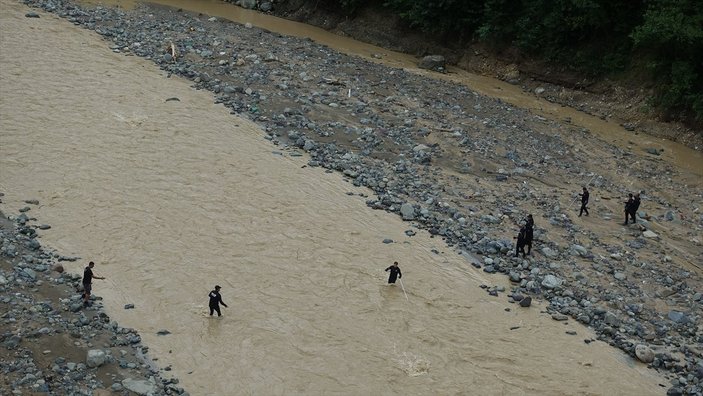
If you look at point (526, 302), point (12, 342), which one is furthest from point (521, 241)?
point (12, 342)

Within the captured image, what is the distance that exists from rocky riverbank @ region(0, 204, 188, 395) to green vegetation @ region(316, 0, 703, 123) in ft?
79.3

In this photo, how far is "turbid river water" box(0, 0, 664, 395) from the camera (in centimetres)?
1430

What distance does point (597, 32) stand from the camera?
3334 cm

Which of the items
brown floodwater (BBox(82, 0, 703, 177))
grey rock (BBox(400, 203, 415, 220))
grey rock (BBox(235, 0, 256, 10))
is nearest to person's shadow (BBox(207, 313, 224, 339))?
grey rock (BBox(400, 203, 415, 220))

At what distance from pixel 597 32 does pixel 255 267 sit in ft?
77.1

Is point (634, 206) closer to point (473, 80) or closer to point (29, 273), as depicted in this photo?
point (473, 80)

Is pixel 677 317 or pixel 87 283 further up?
pixel 677 317

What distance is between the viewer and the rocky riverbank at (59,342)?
12.3 m

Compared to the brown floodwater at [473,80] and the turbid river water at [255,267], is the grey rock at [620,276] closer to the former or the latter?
the turbid river water at [255,267]

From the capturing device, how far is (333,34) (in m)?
41.7

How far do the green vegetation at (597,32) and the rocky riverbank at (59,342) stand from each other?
24.2m

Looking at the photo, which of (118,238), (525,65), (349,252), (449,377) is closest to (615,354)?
(449,377)

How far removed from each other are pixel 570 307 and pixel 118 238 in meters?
11.3

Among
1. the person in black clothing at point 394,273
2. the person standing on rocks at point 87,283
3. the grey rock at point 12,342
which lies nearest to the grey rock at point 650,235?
the person in black clothing at point 394,273
